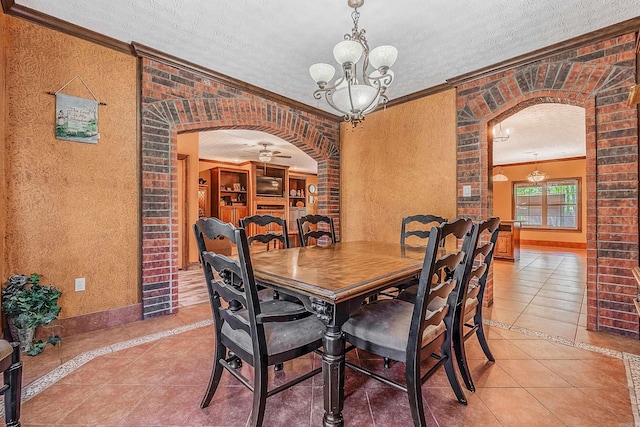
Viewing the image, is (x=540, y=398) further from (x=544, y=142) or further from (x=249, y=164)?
(x=249, y=164)

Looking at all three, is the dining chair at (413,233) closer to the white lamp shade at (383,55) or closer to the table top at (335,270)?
the table top at (335,270)

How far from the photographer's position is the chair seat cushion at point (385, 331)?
4.49ft

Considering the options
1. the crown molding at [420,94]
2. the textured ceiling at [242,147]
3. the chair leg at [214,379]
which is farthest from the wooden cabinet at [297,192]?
the chair leg at [214,379]

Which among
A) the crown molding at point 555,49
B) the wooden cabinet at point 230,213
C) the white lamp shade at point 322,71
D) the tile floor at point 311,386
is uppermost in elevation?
the crown molding at point 555,49

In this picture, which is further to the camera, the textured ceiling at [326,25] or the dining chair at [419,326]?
the textured ceiling at [326,25]

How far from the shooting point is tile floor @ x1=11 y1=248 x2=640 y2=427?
4.78 ft

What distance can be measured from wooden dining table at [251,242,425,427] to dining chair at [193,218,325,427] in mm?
136

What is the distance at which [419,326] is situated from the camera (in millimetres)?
1280

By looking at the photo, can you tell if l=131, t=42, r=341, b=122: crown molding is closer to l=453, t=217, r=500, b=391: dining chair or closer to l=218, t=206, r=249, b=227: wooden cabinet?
l=453, t=217, r=500, b=391: dining chair

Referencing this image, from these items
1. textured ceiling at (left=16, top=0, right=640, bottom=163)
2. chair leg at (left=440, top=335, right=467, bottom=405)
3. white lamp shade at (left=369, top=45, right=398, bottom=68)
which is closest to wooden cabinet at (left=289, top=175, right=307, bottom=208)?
textured ceiling at (left=16, top=0, right=640, bottom=163)

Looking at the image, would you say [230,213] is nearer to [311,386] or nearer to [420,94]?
[420,94]

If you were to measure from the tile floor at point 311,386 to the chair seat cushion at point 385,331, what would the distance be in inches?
14.1

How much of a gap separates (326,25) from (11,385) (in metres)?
2.70

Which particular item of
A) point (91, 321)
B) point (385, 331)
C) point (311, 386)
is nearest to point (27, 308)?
point (91, 321)
